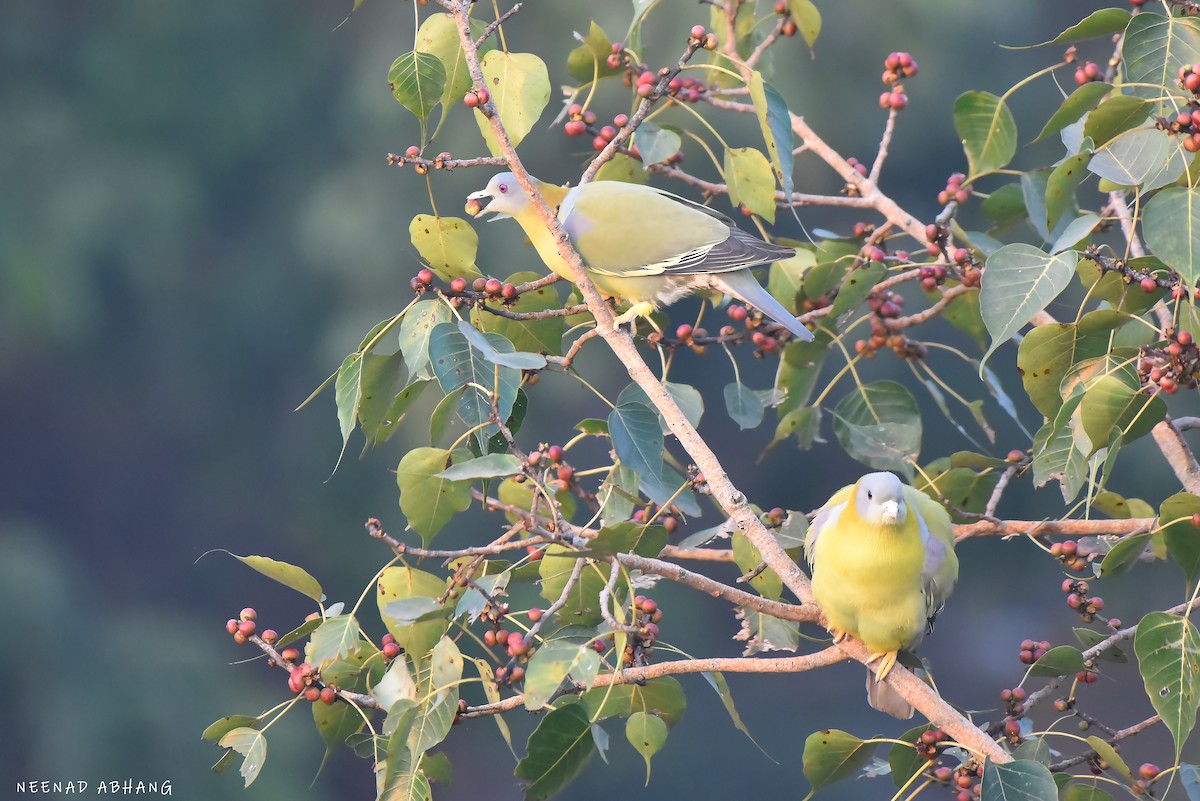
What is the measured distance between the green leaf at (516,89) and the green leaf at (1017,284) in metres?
0.55

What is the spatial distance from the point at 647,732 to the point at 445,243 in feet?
1.96

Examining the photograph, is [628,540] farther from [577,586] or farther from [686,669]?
[577,586]

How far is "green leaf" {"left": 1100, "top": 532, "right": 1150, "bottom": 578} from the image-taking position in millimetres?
1353

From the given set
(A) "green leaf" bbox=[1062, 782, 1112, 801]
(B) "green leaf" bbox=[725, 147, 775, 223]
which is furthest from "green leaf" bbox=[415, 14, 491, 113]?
(A) "green leaf" bbox=[1062, 782, 1112, 801]

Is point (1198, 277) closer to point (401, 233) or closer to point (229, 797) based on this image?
point (401, 233)

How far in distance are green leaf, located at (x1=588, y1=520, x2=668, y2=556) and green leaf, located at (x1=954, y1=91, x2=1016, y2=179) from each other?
79cm

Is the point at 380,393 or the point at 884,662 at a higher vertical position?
the point at 380,393

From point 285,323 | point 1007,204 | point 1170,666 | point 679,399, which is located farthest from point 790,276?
point 285,323

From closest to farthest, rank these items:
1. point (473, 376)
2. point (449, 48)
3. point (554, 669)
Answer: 1. point (554, 669)
2. point (473, 376)
3. point (449, 48)

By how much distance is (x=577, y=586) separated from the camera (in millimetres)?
1477

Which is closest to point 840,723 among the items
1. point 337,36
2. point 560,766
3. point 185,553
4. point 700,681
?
point 700,681

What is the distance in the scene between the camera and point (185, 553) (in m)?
6.19

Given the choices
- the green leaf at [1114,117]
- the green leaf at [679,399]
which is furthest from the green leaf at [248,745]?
the green leaf at [1114,117]

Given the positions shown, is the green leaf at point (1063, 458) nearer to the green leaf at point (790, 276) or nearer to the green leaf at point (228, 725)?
the green leaf at point (790, 276)
